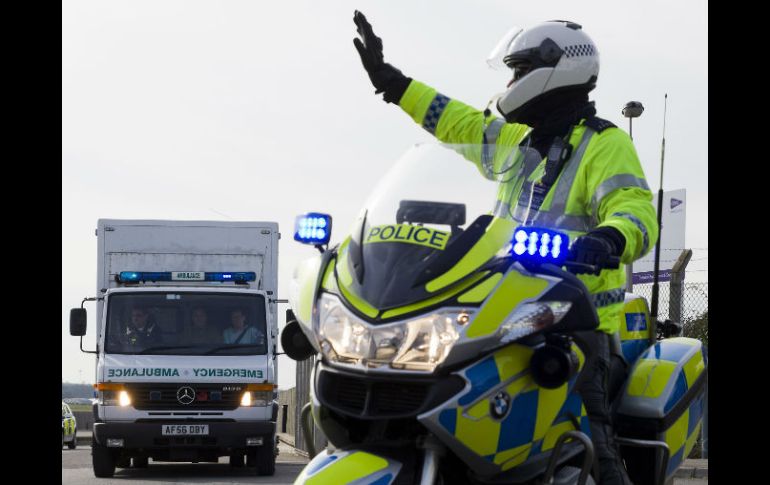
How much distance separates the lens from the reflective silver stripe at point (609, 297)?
5094 millimetres

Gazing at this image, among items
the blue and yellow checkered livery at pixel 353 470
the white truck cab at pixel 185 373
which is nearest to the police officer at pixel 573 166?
the blue and yellow checkered livery at pixel 353 470

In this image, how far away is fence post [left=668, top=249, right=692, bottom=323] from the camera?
14047mm

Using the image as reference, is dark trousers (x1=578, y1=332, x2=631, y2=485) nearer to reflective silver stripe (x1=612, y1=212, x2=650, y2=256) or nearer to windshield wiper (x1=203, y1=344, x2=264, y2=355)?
reflective silver stripe (x1=612, y1=212, x2=650, y2=256)

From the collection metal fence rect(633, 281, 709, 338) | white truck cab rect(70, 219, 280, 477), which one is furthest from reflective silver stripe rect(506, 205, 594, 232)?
white truck cab rect(70, 219, 280, 477)

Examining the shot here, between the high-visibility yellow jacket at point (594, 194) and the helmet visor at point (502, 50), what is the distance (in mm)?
390

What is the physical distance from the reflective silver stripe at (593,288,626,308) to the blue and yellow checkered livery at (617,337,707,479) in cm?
34

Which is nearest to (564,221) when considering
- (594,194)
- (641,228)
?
(594,194)

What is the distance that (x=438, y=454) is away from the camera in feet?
14.5

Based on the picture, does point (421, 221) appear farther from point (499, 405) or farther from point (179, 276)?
point (179, 276)

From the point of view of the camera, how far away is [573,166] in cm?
529

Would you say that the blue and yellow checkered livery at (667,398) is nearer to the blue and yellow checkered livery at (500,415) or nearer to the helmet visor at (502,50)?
the blue and yellow checkered livery at (500,415)

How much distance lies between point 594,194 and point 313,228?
3.42 feet
